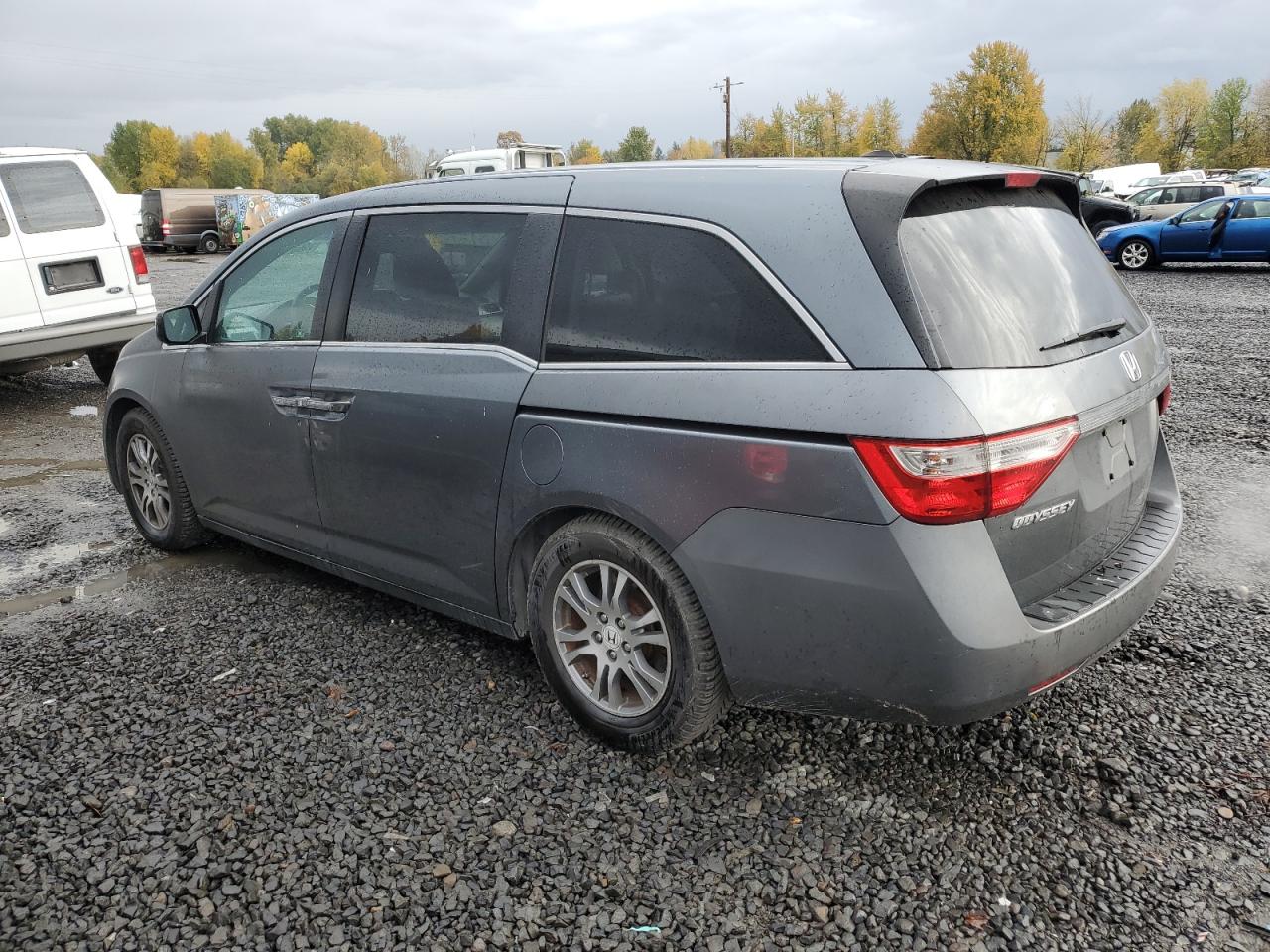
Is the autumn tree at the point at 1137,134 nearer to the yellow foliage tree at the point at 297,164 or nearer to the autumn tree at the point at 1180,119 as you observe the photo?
the autumn tree at the point at 1180,119

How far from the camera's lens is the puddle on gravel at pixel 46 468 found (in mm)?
6500

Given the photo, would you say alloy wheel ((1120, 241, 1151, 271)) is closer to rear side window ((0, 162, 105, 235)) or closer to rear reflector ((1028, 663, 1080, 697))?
rear side window ((0, 162, 105, 235))

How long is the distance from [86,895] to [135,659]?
1.43m

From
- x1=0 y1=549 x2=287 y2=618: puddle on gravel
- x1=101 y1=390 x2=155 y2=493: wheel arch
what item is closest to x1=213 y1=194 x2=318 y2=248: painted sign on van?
x1=101 y1=390 x2=155 y2=493: wheel arch

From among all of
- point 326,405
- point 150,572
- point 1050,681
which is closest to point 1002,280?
point 1050,681

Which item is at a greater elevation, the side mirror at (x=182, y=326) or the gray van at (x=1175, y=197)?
the side mirror at (x=182, y=326)

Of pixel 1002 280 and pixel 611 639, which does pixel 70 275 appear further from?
pixel 1002 280

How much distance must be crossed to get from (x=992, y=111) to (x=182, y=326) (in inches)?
3447

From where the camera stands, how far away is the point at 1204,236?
18812 millimetres

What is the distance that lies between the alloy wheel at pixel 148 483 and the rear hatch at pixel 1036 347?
12.3 ft

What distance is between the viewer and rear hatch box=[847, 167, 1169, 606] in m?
2.36

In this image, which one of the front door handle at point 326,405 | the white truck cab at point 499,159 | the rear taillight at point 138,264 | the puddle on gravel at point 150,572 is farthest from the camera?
the white truck cab at point 499,159

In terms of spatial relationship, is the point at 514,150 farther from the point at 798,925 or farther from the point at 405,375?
Result: the point at 798,925

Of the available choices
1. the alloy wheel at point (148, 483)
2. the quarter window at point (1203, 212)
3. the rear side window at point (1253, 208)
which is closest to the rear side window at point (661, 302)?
the alloy wheel at point (148, 483)
